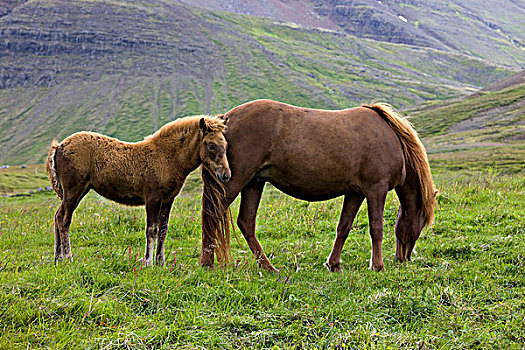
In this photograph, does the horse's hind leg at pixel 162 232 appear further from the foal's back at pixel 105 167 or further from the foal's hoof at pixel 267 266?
the foal's hoof at pixel 267 266

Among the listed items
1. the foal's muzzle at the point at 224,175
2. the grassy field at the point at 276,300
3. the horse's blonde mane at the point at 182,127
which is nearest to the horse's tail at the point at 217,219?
the foal's muzzle at the point at 224,175

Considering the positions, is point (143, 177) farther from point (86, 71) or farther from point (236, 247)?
point (86, 71)

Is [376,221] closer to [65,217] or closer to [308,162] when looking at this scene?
[308,162]

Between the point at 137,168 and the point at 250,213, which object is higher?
the point at 137,168

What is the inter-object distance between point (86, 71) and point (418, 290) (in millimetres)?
209776

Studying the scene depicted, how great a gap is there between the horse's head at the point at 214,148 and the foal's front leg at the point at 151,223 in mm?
1076

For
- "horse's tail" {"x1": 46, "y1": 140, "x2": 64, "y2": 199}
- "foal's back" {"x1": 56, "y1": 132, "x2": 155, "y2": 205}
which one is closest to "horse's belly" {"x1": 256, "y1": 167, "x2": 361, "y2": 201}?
"foal's back" {"x1": 56, "y1": 132, "x2": 155, "y2": 205}

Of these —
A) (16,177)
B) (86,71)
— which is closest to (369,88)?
(86,71)

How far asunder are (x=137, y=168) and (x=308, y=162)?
2.97 meters

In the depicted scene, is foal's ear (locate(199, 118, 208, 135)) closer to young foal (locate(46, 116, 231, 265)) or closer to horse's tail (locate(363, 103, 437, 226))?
young foal (locate(46, 116, 231, 265))

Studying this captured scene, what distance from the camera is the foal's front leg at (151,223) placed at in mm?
6758

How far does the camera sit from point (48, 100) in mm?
171625

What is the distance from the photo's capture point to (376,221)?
23.0ft

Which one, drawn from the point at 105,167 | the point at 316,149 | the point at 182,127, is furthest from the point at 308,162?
the point at 105,167
